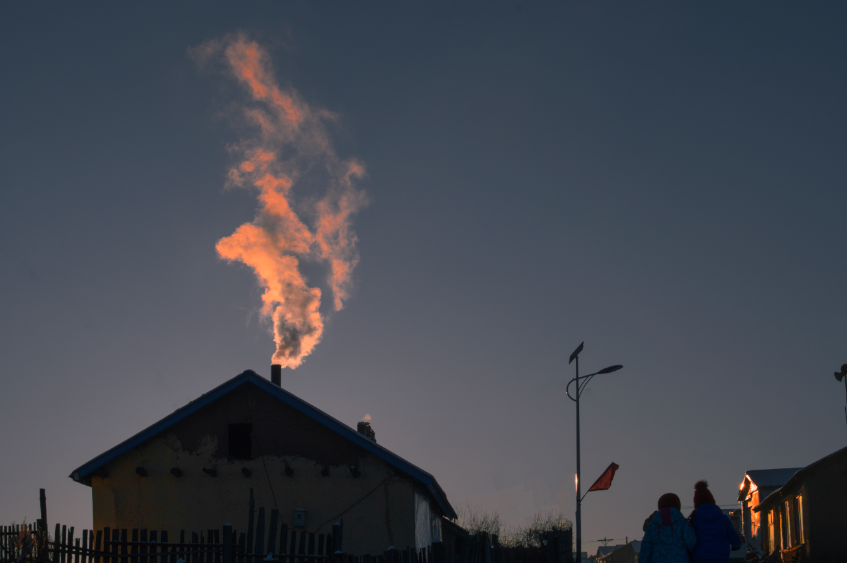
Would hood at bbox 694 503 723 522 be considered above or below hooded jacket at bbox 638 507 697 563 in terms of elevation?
above

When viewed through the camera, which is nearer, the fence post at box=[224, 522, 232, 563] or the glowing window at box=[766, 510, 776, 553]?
the fence post at box=[224, 522, 232, 563]

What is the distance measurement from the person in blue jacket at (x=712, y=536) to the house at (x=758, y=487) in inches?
1363

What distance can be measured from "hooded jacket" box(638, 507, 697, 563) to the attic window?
411 inches

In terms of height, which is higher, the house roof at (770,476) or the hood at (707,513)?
the hood at (707,513)

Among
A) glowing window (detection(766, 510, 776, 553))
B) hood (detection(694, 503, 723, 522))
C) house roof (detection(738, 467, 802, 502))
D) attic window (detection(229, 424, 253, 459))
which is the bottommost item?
glowing window (detection(766, 510, 776, 553))

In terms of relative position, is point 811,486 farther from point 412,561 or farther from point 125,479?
point 125,479

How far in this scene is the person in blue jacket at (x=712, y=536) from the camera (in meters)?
8.32

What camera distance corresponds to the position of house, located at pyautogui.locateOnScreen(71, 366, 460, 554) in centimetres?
1612

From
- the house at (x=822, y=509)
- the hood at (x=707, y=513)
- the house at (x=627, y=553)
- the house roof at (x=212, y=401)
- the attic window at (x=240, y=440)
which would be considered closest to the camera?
the hood at (x=707, y=513)

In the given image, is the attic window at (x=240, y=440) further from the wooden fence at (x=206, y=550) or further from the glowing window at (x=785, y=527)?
the glowing window at (x=785, y=527)

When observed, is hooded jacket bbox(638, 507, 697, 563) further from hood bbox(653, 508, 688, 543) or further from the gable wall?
the gable wall

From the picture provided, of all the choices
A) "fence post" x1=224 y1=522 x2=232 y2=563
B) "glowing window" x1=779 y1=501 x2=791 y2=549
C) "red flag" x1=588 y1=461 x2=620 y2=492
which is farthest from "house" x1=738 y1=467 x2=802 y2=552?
"fence post" x1=224 y1=522 x2=232 y2=563

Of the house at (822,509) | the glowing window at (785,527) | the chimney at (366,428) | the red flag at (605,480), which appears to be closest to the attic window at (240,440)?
the chimney at (366,428)

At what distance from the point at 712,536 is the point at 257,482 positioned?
11.0m
